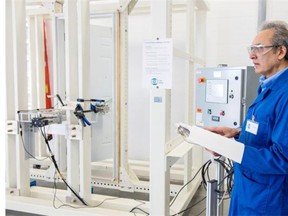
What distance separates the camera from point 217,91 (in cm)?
231

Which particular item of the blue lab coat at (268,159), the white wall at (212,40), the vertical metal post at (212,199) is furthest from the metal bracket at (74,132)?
the white wall at (212,40)

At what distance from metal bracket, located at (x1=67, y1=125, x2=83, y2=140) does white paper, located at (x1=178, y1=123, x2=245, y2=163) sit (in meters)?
1.18

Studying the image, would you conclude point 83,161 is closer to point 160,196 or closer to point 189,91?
point 160,196

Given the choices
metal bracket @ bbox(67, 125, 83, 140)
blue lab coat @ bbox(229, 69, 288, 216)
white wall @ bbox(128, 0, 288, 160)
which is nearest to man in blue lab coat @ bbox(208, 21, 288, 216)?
blue lab coat @ bbox(229, 69, 288, 216)

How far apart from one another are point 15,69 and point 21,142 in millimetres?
634

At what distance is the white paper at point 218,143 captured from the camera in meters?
1.27

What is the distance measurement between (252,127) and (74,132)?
1.43m

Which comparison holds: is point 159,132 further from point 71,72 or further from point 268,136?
point 71,72

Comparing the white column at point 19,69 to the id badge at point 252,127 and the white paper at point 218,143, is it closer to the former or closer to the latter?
the white paper at point 218,143

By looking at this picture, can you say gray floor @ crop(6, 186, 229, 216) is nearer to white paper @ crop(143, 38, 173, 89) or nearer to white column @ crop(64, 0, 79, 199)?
white column @ crop(64, 0, 79, 199)

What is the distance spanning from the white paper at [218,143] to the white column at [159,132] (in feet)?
1.64

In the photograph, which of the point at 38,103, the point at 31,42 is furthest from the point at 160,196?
the point at 31,42

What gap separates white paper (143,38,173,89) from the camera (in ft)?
5.84

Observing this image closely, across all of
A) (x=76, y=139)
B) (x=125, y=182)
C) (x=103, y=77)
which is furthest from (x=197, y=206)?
(x=103, y=77)
